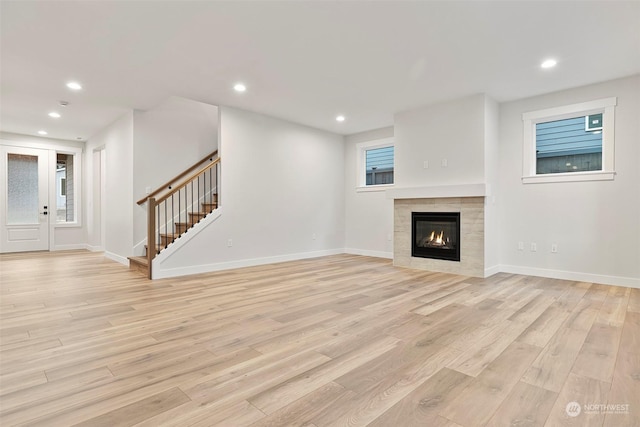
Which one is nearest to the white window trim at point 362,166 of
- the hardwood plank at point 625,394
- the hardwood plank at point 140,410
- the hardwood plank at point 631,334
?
the hardwood plank at point 631,334

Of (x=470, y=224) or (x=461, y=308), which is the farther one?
(x=470, y=224)

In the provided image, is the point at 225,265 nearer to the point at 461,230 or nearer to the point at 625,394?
the point at 461,230

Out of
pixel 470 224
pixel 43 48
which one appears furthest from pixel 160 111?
pixel 470 224

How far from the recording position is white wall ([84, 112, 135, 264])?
5762 millimetres

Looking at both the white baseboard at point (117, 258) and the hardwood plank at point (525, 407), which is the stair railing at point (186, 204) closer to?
the white baseboard at point (117, 258)

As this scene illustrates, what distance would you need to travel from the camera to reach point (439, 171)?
5.27 m

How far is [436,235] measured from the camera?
213 inches

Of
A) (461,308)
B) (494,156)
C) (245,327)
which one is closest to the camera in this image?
(245,327)

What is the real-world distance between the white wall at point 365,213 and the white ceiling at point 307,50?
2.11m

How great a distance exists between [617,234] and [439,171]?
238cm

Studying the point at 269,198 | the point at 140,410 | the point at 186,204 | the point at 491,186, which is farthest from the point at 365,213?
the point at 140,410

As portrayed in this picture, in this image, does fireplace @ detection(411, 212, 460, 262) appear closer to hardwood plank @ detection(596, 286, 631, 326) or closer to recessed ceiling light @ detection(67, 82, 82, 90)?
hardwood plank @ detection(596, 286, 631, 326)

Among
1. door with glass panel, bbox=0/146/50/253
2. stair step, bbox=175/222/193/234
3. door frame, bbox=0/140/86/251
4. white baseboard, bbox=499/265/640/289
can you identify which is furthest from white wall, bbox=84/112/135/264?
white baseboard, bbox=499/265/640/289

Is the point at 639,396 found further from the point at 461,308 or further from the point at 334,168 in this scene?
the point at 334,168
